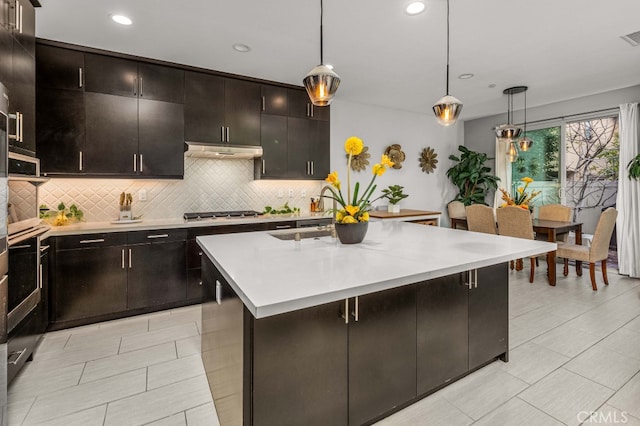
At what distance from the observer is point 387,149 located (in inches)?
219

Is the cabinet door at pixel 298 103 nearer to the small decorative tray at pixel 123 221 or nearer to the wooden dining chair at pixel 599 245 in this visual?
the small decorative tray at pixel 123 221

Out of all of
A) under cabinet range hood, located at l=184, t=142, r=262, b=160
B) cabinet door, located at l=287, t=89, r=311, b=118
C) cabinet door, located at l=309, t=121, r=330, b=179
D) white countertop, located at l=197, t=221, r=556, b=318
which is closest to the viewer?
white countertop, located at l=197, t=221, r=556, b=318

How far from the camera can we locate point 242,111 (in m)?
3.95

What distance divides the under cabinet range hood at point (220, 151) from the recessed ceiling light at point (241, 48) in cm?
106

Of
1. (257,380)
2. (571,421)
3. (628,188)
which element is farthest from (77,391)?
(628,188)

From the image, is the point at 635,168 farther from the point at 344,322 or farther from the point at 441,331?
the point at 344,322

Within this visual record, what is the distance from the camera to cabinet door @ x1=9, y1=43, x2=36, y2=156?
2002 mm

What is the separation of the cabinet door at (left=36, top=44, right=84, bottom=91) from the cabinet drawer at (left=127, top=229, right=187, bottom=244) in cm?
152

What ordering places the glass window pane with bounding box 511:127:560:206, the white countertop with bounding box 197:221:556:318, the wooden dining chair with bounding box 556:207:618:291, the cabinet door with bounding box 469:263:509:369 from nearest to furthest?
the white countertop with bounding box 197:221:556:318 < the cabinet door with bounding box 469:263:509:369 < the wooden dining chair with bounding box 556:207:618:291 < the glass window pane with bounding box 511:127:560:206

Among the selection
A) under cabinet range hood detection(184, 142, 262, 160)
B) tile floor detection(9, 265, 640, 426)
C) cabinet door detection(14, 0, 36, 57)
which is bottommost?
tile floor detection(9, 265, 640, 426)

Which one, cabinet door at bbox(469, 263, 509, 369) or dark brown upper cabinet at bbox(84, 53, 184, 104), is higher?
dark brown upper cabinet at bbox(84, 53, 184, 104)

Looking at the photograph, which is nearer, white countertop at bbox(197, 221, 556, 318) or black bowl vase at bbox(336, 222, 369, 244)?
white countertop at bbox(197, 221, 556, 318)

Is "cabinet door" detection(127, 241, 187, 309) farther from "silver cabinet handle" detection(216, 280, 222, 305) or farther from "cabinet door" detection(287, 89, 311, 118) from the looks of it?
"cabinet door" detection(287, 89, 311, 118)

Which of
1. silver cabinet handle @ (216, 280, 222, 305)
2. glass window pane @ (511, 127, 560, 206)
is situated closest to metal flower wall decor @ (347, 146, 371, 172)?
glass window pane @ (511, 127, 560, 206)
